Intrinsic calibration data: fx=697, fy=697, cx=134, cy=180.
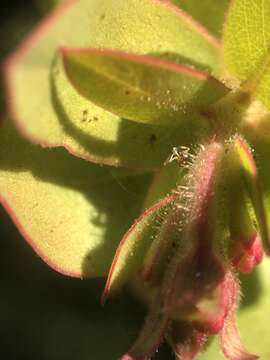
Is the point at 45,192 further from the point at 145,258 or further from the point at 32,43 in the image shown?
the point at 32,43

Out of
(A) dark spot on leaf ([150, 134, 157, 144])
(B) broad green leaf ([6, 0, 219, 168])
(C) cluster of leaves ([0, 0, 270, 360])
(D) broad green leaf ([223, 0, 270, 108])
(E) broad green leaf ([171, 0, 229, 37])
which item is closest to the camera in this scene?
(B) broad green leaf ([6, 0, 219, 168])

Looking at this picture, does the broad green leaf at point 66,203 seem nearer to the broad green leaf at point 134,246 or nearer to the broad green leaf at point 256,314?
the broad green leaf at point 134,246

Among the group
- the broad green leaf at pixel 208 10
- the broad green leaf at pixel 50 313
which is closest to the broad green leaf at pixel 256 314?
the broad green leaf at pixel 50 313

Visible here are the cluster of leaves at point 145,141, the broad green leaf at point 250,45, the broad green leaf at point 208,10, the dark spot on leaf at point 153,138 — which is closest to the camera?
the cluster of leaves at point 145,141

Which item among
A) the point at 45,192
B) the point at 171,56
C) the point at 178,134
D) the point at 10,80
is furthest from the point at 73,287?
the point at 10,80

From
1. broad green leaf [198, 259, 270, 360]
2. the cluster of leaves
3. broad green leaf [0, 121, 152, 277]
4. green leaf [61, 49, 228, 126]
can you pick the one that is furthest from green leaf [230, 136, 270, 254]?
broad green leaf [198, 259, 270, 360]

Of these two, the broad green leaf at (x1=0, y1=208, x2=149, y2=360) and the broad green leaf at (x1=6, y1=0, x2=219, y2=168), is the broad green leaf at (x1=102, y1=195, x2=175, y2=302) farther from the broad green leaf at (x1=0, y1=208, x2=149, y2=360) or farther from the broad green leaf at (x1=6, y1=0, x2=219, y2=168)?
the broad green leaf at (x1=0, y1=208, x2=149, y2=360)
